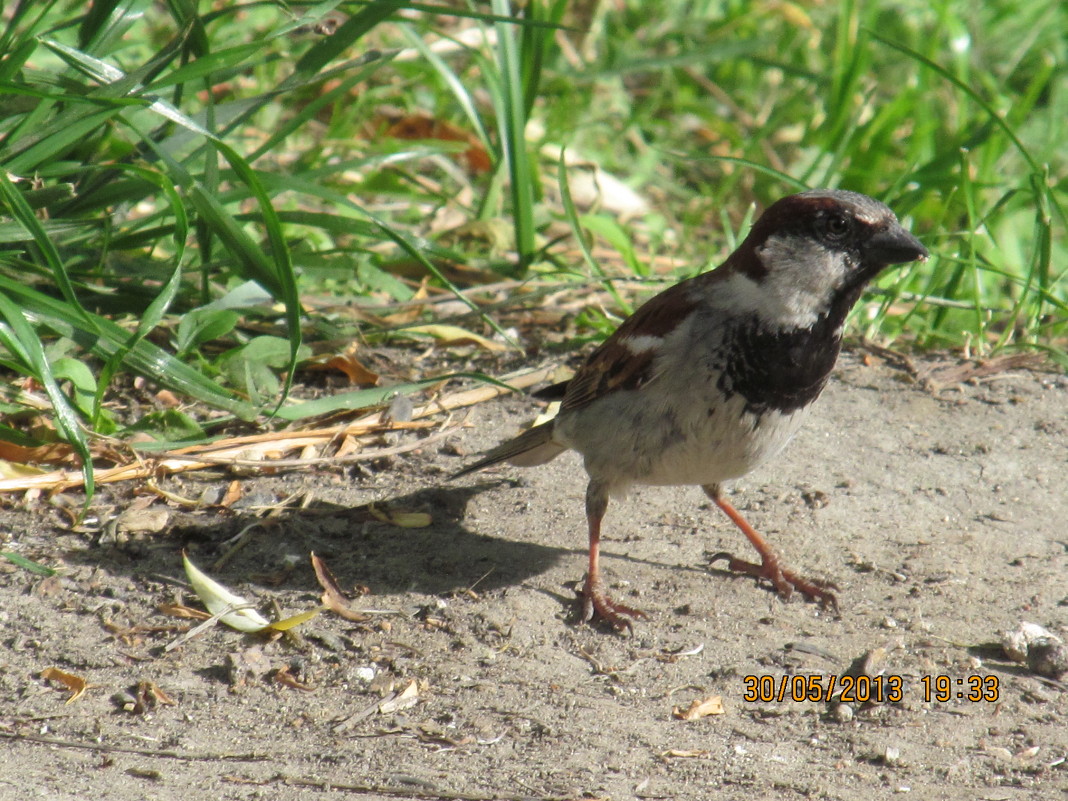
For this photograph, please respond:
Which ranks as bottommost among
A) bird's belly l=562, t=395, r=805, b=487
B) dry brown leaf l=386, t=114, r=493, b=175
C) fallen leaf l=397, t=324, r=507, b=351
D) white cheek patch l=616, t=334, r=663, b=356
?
fallen leaf l=397, t=324, r=507, b=351

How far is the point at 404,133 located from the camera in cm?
702

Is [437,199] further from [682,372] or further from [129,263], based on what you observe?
[682,372]

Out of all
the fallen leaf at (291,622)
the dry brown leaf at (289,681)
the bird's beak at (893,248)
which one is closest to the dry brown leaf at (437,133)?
the bird's beak at (893,248)

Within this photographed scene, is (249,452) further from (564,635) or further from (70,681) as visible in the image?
(564,635)

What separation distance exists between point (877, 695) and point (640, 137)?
5107 millimetres

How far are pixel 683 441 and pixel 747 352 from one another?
13.5 inches

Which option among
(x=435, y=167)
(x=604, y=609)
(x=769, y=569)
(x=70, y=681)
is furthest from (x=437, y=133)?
(x=70, y=681)

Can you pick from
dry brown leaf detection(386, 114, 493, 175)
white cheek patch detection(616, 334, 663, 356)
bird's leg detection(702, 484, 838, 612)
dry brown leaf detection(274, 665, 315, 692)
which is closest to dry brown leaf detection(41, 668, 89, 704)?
dry brown leaf detection(274, 665, 315, 692)

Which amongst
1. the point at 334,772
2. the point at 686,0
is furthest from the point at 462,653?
the point at 686,0

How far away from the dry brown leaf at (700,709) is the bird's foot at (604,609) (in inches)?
16.4

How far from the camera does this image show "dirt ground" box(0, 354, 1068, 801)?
2.94 metres

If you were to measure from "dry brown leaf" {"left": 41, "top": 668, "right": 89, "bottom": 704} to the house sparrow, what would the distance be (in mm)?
1484

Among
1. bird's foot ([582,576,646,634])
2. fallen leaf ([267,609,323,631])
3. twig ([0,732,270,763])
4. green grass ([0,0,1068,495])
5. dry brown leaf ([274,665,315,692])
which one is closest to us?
twig ([0,732,270,763])
